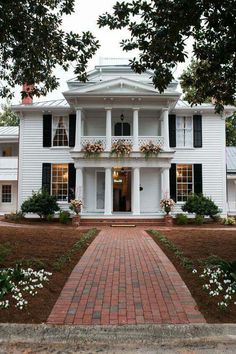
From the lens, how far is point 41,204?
18812 mm

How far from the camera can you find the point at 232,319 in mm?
4641

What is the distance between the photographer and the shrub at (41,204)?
61.8 ft

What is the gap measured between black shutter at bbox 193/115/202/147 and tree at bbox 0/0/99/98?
44.1 feet

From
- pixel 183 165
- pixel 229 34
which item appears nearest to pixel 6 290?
pixel 229 34

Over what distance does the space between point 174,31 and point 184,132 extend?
1511 cm

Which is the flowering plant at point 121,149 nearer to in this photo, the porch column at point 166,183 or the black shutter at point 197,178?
the porch column at point 166,183

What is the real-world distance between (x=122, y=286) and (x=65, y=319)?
5.48 feet

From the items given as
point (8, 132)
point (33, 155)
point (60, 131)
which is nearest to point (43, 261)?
A: point (33, 155)

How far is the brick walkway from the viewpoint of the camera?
468cm

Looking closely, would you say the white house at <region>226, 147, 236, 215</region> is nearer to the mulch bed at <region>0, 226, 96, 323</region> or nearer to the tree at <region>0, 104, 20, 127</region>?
the mulch bed at <region>0, 226, 96, 323</region>

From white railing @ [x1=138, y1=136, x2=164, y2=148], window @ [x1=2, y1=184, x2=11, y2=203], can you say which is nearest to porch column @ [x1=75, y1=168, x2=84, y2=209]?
white railing @ [x1=138, y1=136, x2=164, y2=148]

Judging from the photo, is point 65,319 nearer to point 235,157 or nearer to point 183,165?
point 183,165

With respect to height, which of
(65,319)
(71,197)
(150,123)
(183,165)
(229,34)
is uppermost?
(150,123)

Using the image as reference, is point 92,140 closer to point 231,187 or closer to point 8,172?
point 8,172
